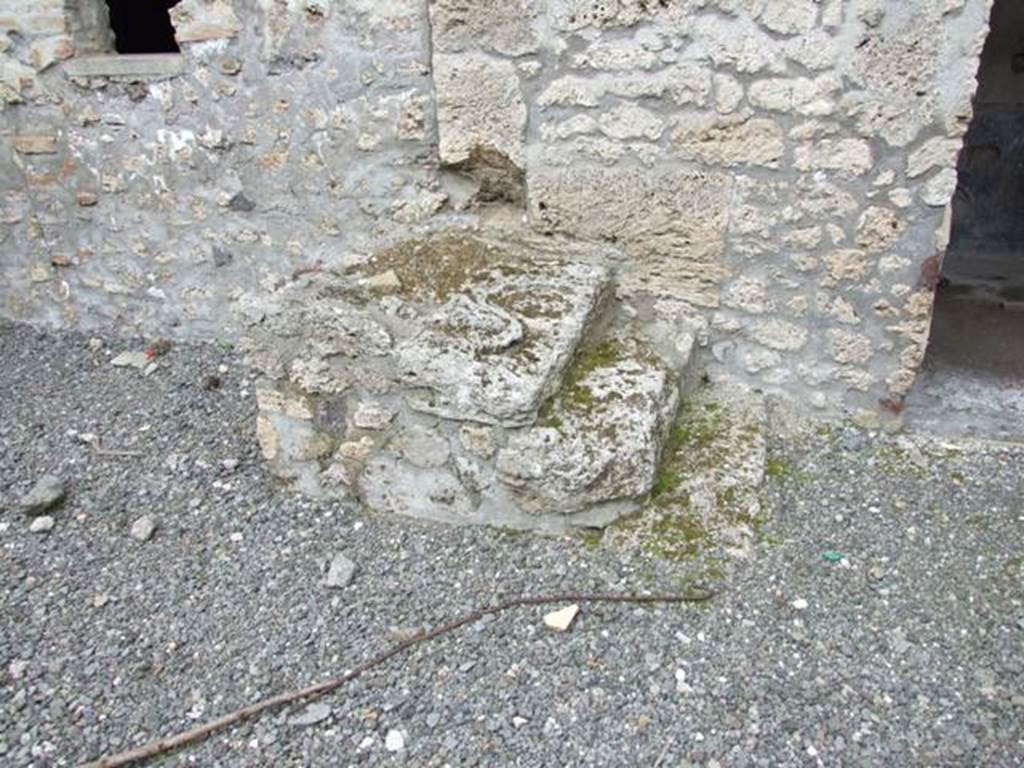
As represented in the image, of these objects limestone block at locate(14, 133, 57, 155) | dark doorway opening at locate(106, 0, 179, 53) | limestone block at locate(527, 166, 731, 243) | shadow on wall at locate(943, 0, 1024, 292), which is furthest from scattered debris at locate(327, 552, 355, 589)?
shadow on wall at locate(943, 0, 1024, 292)

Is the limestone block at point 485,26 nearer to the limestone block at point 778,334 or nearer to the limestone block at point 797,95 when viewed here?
the limestone block at point 797,95

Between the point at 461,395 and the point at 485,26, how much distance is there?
143cm

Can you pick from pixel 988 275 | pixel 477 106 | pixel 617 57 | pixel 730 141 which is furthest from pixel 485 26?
pixel 988 275

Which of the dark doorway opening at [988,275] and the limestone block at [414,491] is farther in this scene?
the dark doorway opening at [988,275]

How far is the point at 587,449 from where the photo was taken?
7.61ft

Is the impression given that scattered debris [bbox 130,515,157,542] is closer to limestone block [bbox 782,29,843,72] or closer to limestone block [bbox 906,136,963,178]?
limestone block [bbox 782,29,843,72]

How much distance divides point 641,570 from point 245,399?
196 centimetres

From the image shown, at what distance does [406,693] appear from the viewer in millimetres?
1934

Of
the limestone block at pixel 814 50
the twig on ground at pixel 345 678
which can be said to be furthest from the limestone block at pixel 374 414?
the limestone block at pixel 814 50

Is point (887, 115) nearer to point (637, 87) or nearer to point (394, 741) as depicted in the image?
point (637, 87)

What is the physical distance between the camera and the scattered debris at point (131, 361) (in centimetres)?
371

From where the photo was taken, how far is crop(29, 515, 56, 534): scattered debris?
255cm

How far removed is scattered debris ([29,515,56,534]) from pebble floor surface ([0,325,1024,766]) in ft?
0.09

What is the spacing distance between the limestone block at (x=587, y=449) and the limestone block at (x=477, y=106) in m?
1.05
